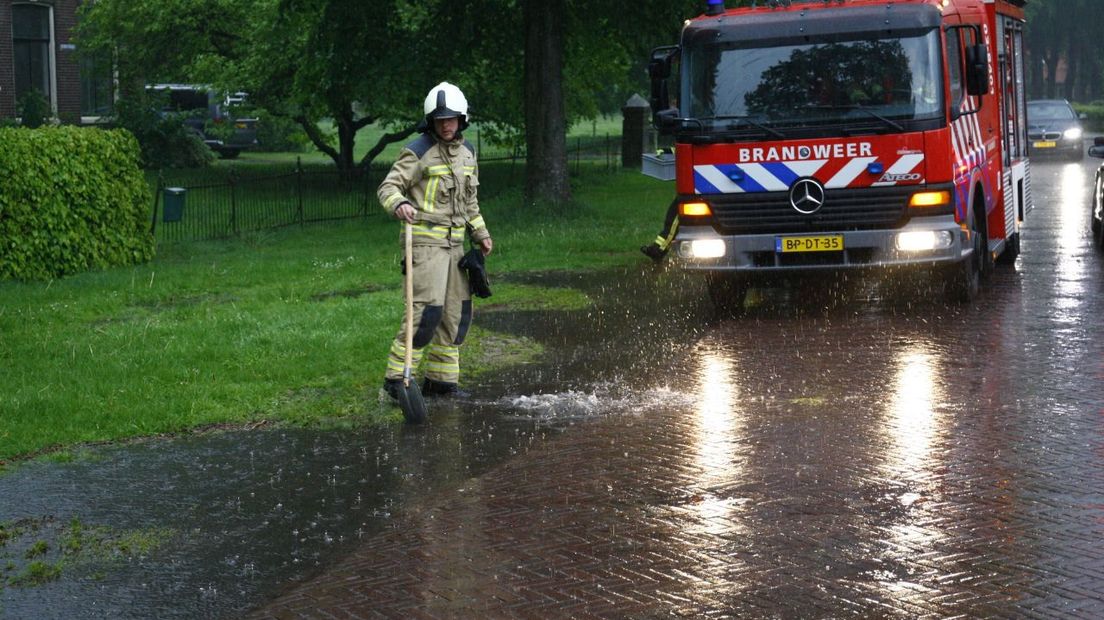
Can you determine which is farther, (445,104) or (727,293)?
(727,293)

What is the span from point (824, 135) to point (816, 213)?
0.64m

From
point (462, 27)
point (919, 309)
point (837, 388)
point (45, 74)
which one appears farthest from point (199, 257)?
point (45, 74)

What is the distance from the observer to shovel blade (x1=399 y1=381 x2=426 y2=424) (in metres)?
8.67

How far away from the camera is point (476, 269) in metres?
9.32

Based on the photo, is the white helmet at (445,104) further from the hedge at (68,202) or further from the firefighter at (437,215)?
the hedge at (68,202)

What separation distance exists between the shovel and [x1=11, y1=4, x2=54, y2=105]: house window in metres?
28.6

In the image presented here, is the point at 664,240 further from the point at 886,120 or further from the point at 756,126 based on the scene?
the point at 886,120

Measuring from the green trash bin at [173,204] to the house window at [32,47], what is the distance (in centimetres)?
1580

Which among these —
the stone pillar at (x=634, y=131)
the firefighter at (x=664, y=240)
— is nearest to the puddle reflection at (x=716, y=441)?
the firefighter at (x=664, y=240)

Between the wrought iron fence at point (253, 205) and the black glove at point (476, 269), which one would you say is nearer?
the black glove at point (476, 269)

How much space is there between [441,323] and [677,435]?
1966mm

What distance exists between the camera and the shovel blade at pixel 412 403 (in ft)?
28.5

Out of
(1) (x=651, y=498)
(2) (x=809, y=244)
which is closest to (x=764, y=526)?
(1) (x=651, y=498)

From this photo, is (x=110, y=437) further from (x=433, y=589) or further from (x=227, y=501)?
(x=433, y=589)
